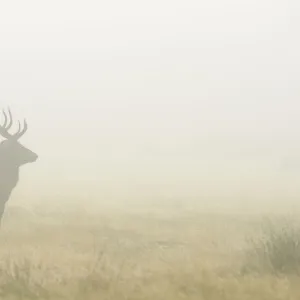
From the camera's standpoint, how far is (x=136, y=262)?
7742 millimetres

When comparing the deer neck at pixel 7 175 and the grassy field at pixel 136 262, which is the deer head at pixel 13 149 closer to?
the deer neck at pixel 7 175

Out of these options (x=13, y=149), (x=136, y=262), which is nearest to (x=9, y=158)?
(x=13, y=149)

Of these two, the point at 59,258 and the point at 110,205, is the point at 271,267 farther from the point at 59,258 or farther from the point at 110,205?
the point at 110,205

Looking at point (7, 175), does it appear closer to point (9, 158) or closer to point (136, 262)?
point (9, 158)

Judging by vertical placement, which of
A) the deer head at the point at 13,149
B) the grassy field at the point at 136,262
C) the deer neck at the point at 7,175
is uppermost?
the deer head at the point at 13,149

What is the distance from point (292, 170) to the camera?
25047mm

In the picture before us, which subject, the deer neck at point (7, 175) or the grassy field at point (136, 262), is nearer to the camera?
the grassy field at point (136, 262)

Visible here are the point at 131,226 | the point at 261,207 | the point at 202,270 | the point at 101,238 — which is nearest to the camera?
the point at 202,270

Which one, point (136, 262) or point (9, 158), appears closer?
point (136, 262)

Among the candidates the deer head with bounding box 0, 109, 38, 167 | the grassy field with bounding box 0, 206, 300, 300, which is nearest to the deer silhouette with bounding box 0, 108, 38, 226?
the deer head with bounding box 0, 109, 38, 167

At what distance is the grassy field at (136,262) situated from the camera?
621cm

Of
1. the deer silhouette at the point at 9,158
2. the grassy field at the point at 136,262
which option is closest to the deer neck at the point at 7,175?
the deer silhouette at the point at 9,158

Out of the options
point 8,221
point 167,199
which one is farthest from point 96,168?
point 8,221

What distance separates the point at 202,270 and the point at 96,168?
2087 centimetres
